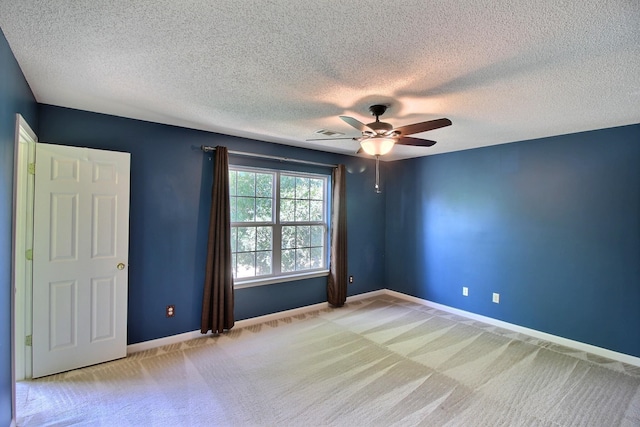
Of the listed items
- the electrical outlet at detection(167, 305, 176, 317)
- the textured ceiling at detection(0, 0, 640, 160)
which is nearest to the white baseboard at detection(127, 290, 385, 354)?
the electrical outlet at detection(167, 305, 176, 317)

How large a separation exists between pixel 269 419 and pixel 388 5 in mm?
2615

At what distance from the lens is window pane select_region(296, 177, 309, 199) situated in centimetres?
457

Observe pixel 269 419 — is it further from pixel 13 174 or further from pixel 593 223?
pixel 593 223

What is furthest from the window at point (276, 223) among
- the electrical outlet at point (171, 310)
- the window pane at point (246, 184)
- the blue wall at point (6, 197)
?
the blue wall at point (6, 197)

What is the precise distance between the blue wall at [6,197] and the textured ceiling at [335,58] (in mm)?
152

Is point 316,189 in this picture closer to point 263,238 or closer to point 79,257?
point 263,238

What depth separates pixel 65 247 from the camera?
275cm

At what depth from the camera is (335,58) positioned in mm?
1855

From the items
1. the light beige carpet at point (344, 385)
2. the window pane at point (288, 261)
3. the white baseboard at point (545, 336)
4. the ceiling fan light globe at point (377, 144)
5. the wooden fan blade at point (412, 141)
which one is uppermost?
the wooden fan blade at point (412, 141)

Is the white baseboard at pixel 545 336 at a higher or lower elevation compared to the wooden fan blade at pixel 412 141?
lower

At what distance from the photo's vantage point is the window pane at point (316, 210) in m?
4.76

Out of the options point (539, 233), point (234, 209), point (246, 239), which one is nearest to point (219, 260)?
point (246, 239)

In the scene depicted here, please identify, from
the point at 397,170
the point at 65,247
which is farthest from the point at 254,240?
the point at 397,170

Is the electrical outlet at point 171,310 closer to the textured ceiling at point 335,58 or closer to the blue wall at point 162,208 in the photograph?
the blue wall at point 162,208
